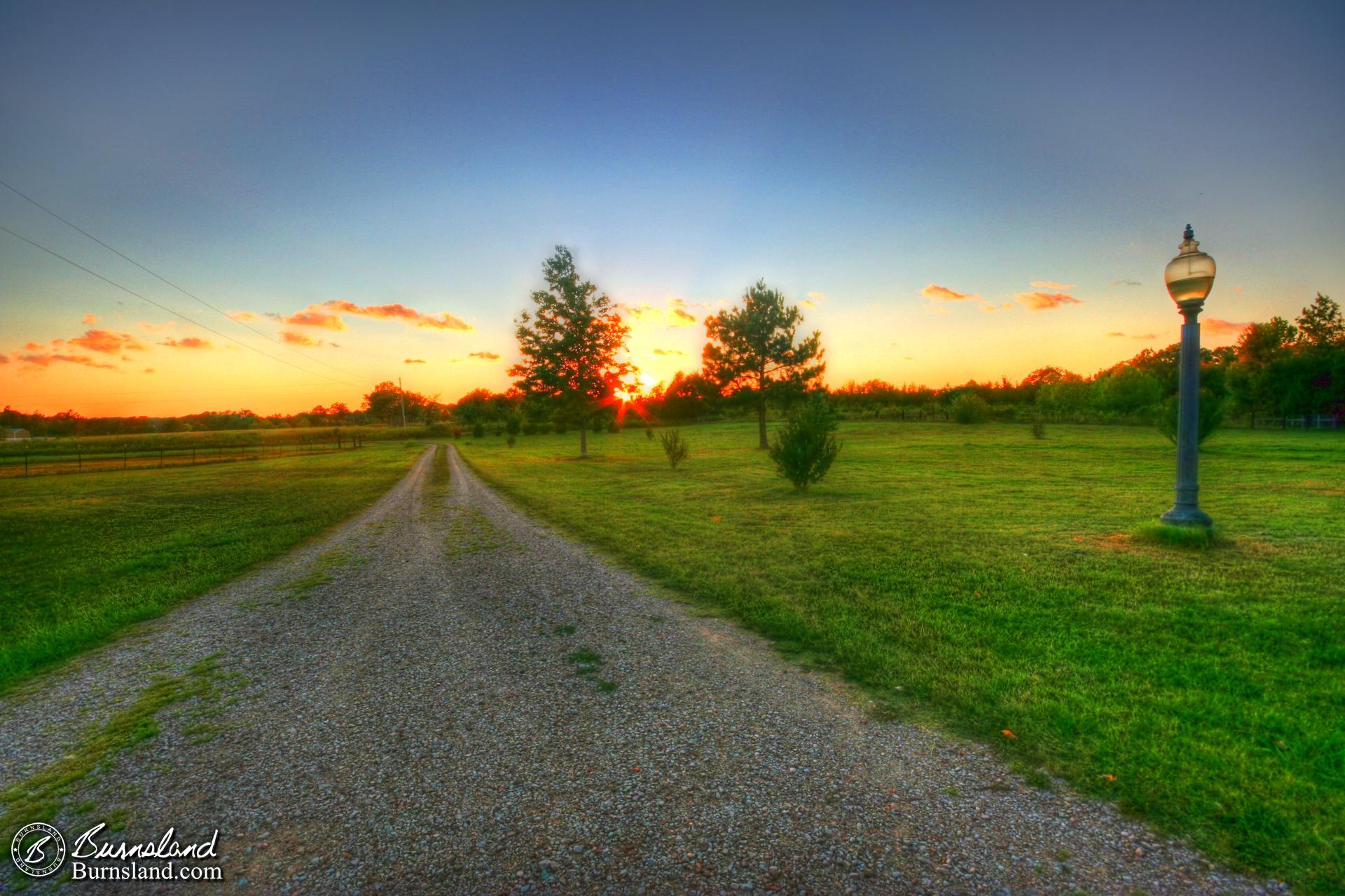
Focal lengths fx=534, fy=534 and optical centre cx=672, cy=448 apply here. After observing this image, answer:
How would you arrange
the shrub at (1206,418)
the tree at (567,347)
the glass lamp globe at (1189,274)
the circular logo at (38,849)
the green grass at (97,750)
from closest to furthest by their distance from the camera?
the circular logo at (38,849) < the green grass at (97,750) < the glass lamp globe at (1189,274) < the shrub at (1206,418) < the tree at (567,347)

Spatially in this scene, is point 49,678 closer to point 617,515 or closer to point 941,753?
point 941,753

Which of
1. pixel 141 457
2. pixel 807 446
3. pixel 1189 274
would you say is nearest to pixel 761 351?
pixel 807 446

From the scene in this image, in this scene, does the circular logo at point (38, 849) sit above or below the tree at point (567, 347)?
below

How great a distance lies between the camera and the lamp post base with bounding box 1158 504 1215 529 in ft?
27.9

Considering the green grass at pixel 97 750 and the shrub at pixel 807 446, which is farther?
the shrub at pixel 807 446

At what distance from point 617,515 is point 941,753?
10406 millimetres

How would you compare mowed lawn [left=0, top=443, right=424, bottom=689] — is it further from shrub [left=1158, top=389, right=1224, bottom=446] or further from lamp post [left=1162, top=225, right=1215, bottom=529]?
shrub [left=1158, top=389, right=1224, bottom=446]

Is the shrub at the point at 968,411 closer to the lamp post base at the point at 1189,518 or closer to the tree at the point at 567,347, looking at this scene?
the tree at the point at 567,347

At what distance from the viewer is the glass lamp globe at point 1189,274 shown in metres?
8.26

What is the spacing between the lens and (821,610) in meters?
6.23

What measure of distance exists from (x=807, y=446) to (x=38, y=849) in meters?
15.1

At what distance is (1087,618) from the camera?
5711mm

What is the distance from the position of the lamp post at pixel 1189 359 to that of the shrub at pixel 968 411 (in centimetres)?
5407

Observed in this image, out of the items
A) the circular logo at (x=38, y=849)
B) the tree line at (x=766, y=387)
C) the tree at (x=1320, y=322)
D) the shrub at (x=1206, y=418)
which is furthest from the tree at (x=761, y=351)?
the tree at (x=1320, y=322)
